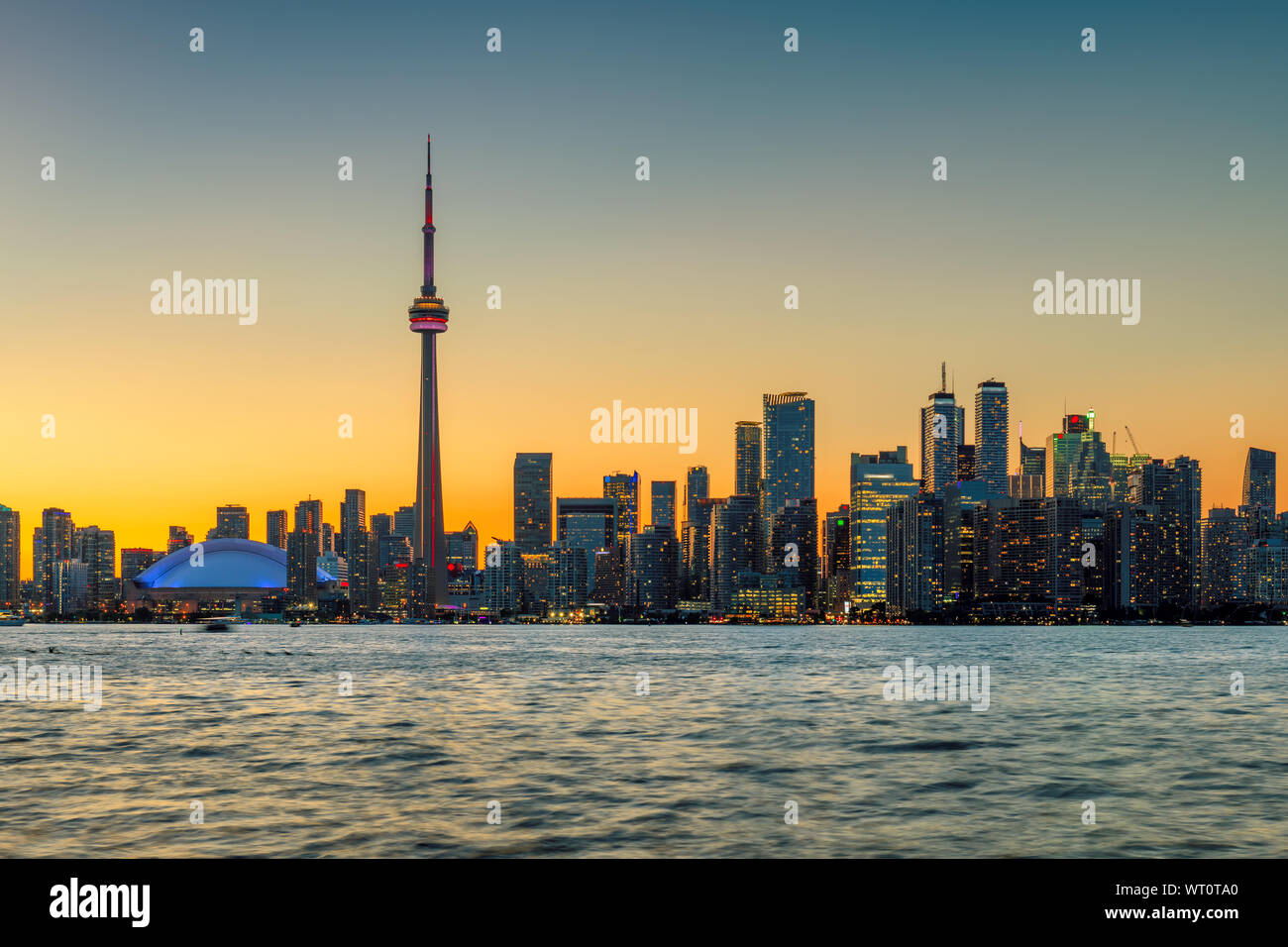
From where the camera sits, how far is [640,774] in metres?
32.1

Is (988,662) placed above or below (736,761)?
below

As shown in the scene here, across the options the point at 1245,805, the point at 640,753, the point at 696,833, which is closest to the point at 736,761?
the point at 640,753

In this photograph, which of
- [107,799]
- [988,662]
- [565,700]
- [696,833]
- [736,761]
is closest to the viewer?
[696,833]

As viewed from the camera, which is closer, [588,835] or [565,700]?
[588,835]

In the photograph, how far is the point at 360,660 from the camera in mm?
118500

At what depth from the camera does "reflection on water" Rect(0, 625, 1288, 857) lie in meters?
22.7

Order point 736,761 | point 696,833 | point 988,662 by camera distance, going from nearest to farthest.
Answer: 1. point 696,833
2. point 736,761
3. point 988,662

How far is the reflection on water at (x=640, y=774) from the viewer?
74.6 feet
